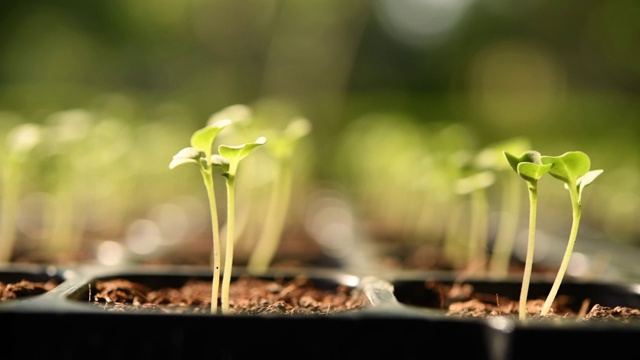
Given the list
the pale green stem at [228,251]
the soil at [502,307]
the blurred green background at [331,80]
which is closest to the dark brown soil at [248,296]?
the pale green stem at [228,251]

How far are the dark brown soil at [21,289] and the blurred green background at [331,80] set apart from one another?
2.50 feet

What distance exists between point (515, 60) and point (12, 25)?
6015 mm

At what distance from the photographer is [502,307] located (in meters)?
0.94

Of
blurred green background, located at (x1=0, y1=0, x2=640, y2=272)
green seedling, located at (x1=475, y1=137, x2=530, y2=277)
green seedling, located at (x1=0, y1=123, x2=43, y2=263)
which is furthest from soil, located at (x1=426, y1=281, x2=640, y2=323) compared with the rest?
→ blurred green background, located at (x1=0, y1=0, x2=640, y2=272)

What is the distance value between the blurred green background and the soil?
104 cm

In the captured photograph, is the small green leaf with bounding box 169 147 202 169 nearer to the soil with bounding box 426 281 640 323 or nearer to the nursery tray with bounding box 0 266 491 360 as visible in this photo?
the nursery tray with bounding box 0 266 491 360

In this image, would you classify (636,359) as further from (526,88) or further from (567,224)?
(526,88)

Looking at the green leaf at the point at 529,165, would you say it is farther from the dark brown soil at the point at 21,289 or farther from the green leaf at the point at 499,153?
the dark brown soil at the point at 21,289

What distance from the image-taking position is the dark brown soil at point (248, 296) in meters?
0.88

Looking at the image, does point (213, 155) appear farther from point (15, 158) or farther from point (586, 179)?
point (15, 158)

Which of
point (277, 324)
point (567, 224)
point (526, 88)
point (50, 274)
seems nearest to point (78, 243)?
point (50, 274)

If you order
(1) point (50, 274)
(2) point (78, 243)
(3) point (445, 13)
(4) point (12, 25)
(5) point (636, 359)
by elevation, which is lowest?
(5) point (636, 359)

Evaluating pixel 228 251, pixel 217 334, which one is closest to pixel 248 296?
pixel 228 251

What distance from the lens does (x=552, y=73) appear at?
8.55 metres
